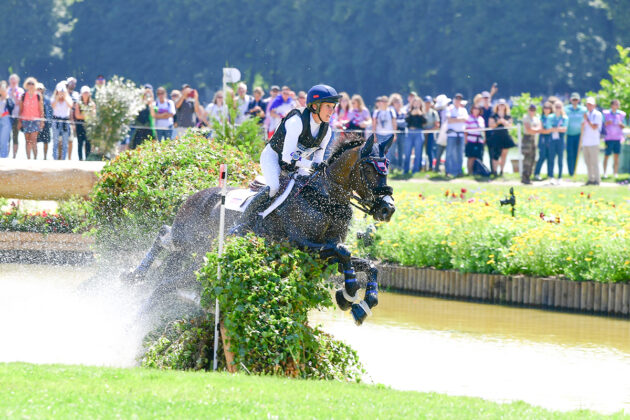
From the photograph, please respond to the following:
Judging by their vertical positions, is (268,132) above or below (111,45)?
below

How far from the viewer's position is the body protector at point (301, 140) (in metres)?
9.84

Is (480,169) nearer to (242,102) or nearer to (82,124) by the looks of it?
(242,102)

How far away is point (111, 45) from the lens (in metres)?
83.9

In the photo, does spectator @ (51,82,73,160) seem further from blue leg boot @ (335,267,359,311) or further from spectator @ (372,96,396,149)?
blue leg boot @ (335,267,359,311)

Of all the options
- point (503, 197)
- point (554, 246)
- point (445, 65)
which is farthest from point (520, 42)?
point (554, 246)

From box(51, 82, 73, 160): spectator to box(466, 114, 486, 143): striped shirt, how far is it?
9056 millimetres

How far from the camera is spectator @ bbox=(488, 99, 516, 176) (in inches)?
981

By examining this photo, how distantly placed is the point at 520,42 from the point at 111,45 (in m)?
33.3

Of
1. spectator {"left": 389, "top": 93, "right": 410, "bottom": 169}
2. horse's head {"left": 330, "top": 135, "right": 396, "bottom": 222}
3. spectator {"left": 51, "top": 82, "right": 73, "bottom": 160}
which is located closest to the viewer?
horse's head {"left": 330, "top": 135, "right": 396, "bottom": 222}

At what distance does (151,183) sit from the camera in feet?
41.3

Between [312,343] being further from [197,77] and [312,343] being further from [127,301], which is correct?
[197,77]

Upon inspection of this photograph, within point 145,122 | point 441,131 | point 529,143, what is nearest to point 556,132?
point 529,143

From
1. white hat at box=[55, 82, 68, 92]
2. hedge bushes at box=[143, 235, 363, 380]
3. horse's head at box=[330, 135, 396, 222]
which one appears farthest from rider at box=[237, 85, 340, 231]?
white hat at box=[55, 82, 68, 92]

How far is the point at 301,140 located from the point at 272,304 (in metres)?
1.83
